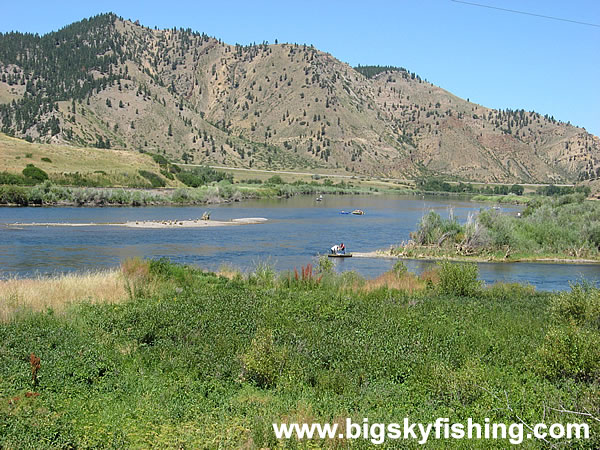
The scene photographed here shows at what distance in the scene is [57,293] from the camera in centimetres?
1712

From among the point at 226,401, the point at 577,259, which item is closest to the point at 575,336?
the point at 226,401

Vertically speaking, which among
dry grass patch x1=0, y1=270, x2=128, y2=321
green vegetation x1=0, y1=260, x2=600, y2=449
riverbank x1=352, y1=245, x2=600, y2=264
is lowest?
riverbank x1=352, y1=245, x2=600, y2=264

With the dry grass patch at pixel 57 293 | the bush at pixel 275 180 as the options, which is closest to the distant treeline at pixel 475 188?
the bush at pixel 275 180

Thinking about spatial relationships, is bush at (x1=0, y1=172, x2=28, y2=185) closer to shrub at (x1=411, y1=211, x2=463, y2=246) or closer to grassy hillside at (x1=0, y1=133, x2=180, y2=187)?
grassy hillside at (x1=0, y1=133, x2=180, y2=187)

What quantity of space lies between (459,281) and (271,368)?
12335 millimetres

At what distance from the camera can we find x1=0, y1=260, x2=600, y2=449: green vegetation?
860 cm

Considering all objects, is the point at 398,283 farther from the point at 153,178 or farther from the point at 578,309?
the point at 153,178

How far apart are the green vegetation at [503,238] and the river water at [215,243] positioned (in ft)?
9.08

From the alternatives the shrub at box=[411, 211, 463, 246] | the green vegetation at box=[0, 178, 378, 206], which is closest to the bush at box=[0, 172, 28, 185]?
the green vegetation at box=[0, 178, 378, 206]

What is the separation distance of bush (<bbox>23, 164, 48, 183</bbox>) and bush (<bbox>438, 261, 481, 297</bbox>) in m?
70.1

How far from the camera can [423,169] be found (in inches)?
7411

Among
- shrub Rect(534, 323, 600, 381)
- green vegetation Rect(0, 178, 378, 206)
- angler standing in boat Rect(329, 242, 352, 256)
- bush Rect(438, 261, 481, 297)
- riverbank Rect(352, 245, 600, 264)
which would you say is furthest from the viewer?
green vegetation Rect(0, 178, 378, 206)

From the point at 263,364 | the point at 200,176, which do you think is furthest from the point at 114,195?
the point at 263,364

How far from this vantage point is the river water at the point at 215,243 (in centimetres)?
3472
